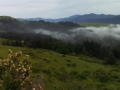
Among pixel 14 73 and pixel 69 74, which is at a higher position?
pixel 14 73

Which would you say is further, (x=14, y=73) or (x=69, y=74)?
(x=69, y=74)

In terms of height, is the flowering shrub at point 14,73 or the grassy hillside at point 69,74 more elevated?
the flowering shrub at point 14,73

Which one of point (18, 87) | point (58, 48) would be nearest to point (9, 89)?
point (18, 87)

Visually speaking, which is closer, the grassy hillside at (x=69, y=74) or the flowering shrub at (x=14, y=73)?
the flowering shrub at (x=14, y=73)

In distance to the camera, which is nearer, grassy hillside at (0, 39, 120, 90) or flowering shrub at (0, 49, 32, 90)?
flowering shrub at (0, 49, 32, 90)

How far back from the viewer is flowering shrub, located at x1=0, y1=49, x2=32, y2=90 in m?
12.2

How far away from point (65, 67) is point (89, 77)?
296 inches

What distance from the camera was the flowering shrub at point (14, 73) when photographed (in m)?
12.2

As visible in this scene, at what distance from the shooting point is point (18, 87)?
12398mm

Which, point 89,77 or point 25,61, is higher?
point 25,61

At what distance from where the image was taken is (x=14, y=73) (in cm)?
1235

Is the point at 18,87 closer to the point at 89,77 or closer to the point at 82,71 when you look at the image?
the point at 89,77

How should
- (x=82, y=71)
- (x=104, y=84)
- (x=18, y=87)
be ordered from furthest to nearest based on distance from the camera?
(x=82, y=71), (x=104, y=84), (x=18, y=87)

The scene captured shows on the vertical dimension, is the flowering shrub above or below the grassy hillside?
above
